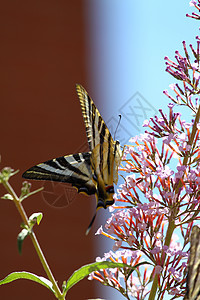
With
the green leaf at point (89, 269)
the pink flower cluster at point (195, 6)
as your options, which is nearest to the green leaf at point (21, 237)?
the green leaf at point (89, 269)

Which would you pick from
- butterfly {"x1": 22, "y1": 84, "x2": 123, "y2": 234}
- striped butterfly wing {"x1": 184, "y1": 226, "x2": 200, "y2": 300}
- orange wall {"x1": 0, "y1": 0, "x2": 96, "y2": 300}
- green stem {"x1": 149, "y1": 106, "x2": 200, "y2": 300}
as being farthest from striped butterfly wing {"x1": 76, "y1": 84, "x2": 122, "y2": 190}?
orange wall {"x1": 0, "y1": 0, "x2": 96, "y2": 300}

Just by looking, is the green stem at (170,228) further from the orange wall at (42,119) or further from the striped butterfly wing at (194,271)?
the orange wall at (42,119)

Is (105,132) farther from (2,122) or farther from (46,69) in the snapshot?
(46,69)

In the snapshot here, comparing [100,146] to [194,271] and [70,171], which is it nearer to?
[70,171]

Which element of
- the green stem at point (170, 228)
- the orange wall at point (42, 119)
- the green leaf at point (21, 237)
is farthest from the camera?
the orange wall at point (42, 119)

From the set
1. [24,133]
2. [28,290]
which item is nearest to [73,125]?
[24,133]
